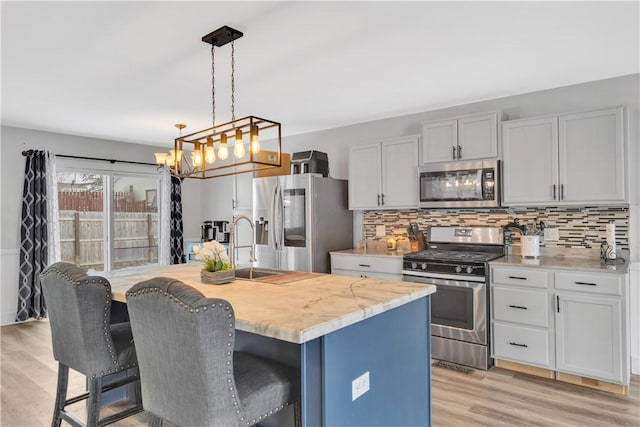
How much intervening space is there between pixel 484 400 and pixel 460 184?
1.83 m

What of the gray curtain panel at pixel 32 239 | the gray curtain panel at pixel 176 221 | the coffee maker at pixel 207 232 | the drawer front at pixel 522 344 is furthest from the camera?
the coffee maker at pixel 207 232

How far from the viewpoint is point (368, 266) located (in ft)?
13.6

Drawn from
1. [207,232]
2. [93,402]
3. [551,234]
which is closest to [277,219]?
[207,232]

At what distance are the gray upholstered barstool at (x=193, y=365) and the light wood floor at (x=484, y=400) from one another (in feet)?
4.20

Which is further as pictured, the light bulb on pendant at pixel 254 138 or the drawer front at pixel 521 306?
the drawer front at pixel 521 306

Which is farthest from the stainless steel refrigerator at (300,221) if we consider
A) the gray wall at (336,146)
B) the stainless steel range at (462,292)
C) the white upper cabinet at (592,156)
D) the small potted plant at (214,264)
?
the white upper cabinet at (592,156)

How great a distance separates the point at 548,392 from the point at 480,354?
55cm

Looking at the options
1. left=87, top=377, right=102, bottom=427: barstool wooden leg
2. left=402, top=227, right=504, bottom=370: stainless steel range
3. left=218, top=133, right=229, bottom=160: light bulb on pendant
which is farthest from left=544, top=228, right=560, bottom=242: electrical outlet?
left=87, top=377, right=102, bottom=427: barstool wooden leg

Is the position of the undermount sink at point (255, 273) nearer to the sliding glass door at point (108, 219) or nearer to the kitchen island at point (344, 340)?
the kitchen island at point (344, 340)

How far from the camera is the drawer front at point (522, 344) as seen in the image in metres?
3.16

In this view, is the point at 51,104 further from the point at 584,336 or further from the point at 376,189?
the point at 584,336

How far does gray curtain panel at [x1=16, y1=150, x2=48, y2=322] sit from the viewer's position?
4.88 metres

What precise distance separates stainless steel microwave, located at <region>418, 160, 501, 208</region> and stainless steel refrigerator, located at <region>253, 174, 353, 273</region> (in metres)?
1.04

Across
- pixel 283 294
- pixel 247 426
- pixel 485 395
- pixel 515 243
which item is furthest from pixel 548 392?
pixel 247 426
